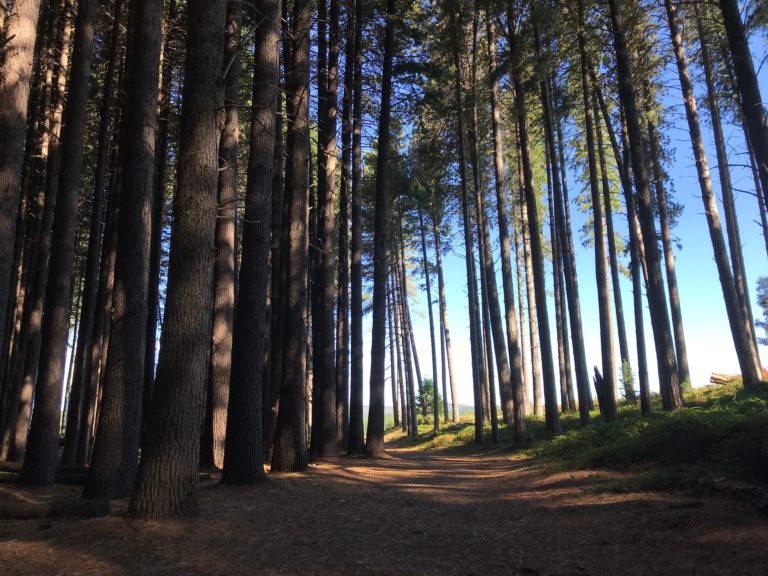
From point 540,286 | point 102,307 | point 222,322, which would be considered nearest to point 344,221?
point 540,286

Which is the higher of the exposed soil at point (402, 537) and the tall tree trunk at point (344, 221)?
the tall tree trunk at point (344, 221)

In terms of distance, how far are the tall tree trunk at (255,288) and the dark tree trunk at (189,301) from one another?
49.7 inches

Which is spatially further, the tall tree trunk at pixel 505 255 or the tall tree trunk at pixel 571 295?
the tall tree trunk at pixel 505 255

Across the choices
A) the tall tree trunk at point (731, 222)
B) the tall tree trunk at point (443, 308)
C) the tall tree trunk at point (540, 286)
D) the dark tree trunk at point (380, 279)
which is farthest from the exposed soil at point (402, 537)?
the tall tree trunk at point (443, 308)

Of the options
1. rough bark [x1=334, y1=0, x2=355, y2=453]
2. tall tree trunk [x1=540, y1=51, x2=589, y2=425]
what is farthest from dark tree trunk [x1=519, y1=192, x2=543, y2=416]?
rough bark [x1=334, y1=0, x2=355, y2=453]

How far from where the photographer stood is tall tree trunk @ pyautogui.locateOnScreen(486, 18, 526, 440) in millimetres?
15789

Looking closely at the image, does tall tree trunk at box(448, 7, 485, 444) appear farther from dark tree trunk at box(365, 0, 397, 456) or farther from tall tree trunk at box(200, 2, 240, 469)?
tall tree trunk at box(200, 2, 240, 469)

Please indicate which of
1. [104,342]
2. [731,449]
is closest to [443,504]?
[731,449]

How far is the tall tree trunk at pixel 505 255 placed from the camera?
1579cm

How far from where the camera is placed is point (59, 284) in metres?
8.91

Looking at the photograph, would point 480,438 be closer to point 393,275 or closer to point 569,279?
point 569,279

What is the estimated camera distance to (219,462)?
9.92 meters

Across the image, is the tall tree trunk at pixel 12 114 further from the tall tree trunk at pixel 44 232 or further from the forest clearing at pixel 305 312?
the tall tree trunk at pixel 44 232

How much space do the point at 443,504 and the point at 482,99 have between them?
1570 cm
